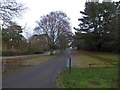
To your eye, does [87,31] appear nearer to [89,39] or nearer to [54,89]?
[89,39]

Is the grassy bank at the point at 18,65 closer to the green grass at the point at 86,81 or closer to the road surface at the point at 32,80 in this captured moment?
the road surface at the point at 32,80

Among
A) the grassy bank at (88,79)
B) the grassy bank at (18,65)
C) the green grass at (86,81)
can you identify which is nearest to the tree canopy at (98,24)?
the grassy bank at (18,65)

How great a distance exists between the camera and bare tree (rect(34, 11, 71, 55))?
74375mm

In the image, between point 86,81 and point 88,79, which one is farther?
point 88,79

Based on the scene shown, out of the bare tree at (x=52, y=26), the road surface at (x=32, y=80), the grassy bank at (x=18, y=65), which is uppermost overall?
the bare tree at (x=52, y=26)

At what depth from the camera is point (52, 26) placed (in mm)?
74688

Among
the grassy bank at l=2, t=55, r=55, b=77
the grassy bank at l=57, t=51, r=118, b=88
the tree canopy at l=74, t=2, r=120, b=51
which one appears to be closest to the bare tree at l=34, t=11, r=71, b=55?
the tree canopy at l=74, t=2, r=120, b=51

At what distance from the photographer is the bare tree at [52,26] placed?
74375 millimetres

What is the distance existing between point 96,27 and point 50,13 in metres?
13.9

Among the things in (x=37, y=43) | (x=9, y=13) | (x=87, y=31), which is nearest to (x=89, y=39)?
(x=87, y=31)

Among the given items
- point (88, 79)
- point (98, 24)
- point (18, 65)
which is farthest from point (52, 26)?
point (88, 79)

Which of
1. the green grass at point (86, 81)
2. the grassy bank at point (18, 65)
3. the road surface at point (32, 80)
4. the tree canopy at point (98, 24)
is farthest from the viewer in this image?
the tree canopy at point (98, 24)

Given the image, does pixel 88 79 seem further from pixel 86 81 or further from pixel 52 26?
pixel 52 26

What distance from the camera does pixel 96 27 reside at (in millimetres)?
72438
